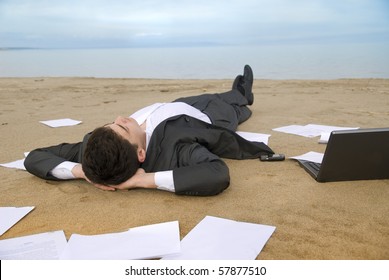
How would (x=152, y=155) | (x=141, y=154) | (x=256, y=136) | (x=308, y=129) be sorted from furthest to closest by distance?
(x=308, y=129) < (x=256, y=136) < (x=152, y=155) < (x=141, y=154)

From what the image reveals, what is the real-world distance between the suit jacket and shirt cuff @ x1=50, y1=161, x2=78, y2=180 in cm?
3

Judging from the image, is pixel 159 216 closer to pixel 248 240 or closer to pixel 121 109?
pixel 248 240

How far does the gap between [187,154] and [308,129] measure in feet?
6.20

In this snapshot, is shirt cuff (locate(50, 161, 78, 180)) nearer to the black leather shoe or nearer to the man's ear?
the man's ear

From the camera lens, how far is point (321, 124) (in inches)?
152

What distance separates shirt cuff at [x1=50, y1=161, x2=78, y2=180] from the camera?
7.00 ft

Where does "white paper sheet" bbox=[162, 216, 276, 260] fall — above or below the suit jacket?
below

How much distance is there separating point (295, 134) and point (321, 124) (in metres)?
0.66

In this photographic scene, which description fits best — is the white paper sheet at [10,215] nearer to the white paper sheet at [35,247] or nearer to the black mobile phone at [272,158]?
the white paper sheet at [35,247]

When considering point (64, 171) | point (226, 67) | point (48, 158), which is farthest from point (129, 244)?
point (226, 67)

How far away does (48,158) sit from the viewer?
2.21m

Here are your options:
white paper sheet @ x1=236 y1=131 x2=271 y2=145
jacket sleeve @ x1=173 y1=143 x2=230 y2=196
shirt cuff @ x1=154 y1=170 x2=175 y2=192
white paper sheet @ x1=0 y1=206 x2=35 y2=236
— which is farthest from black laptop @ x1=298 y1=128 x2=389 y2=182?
white paper sheet @ x1=0 y1=206 x2=35 y2=236

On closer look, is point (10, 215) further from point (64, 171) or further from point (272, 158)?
point (272, 158)
